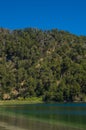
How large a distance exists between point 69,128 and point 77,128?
1.51 metres

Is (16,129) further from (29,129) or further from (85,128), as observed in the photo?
(85,128)

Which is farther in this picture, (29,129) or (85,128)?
(85,128)

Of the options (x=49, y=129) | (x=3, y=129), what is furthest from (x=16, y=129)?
(x=49, y=129)

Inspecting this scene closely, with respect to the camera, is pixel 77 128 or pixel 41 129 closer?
pixel 41 129

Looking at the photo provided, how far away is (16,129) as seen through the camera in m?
57.9

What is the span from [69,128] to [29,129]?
8.37 m

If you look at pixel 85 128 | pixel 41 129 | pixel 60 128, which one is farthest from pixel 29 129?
pixel 85 128

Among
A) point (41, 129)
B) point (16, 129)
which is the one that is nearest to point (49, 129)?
point (41, 129)

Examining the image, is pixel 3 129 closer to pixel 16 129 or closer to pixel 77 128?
pixel 16 129

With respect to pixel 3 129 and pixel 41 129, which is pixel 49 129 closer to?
pixel 41 129

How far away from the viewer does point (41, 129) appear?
57.8m

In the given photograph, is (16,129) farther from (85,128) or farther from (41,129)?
(85,128)

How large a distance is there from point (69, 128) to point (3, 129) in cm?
1238

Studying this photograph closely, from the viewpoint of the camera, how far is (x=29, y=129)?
188ft
